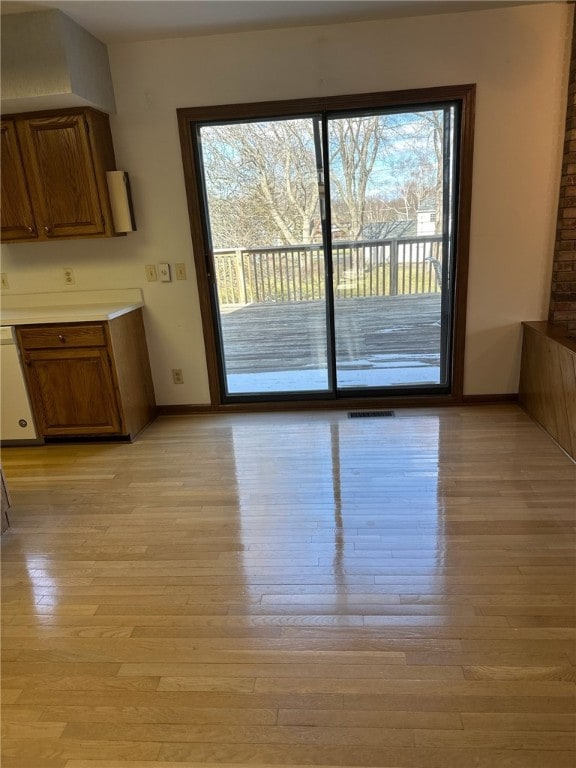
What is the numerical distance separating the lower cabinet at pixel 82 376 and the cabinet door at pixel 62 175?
2.20 feet

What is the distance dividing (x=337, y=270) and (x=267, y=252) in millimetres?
523

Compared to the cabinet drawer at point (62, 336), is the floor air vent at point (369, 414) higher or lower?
lower

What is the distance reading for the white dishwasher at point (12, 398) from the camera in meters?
3.23

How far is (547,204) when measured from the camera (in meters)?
3.29

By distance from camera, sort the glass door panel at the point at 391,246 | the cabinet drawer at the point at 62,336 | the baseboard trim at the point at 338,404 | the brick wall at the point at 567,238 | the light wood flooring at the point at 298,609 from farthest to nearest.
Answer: the baseboard trim at the point at 338,404
the glass door panel at the point at 391,246
the cabinet drawer at the point at 62,336
the brick wall at the point at 567,238
the light wood flooring at the point at 298,609

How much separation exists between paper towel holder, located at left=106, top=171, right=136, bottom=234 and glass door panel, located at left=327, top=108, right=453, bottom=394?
1.39m

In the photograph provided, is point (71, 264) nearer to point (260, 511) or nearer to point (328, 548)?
point (260, 511)

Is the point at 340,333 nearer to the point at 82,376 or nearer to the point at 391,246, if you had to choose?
the point at 391,246

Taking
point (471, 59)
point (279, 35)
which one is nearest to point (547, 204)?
point (471, 59)

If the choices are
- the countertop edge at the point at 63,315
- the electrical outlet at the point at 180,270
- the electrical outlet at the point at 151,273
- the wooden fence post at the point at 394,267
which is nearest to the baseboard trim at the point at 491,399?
the wooden fence post at the point at 394,267

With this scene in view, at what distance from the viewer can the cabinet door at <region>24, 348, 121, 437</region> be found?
3262mm

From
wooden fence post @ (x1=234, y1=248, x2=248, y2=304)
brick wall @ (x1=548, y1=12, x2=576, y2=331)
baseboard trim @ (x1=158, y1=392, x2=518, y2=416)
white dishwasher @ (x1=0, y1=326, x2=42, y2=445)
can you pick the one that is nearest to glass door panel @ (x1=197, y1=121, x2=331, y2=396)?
wooden fence post @ (x1=234, y1=248, x2=248, y2=304)

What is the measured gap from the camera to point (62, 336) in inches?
126

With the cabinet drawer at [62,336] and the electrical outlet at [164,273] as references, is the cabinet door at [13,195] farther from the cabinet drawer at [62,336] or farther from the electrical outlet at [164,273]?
the electrical outlet at [164,273]
